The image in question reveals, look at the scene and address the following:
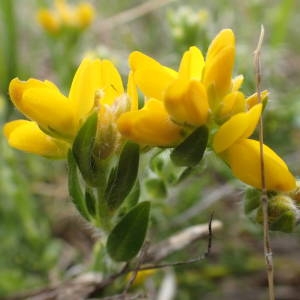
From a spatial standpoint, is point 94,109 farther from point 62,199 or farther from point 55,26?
point 55,26

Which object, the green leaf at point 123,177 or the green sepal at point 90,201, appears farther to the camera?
the green sepal at point 90,201

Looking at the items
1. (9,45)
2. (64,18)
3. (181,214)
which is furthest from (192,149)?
(64,18)

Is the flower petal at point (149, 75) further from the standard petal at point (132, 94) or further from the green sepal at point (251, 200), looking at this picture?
the green sepal at point (251, 200)

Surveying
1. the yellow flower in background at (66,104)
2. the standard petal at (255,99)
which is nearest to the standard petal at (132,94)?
the yellow flower in background at (66,104)

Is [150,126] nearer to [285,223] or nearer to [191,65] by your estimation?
[191,65]

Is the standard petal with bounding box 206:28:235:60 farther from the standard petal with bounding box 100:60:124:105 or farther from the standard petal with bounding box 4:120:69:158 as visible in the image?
the standard petal with bounding box 4:120:69:158

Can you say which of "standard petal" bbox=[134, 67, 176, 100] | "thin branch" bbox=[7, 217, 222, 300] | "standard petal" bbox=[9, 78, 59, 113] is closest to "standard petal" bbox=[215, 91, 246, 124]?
"standard petal" bbox=[134, 67, 176, 100]

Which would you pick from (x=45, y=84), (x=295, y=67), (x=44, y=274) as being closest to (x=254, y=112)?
(x=45, y=84)
